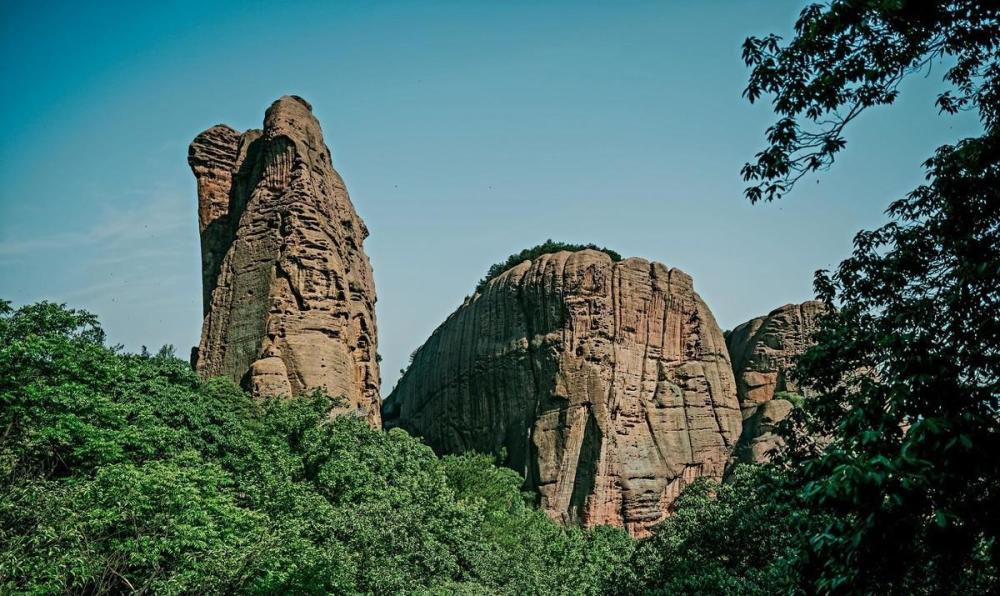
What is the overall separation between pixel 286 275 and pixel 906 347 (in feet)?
88.3

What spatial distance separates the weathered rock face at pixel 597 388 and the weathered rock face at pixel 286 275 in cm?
833

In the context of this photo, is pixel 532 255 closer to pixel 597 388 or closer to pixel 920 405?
pixel 597 388

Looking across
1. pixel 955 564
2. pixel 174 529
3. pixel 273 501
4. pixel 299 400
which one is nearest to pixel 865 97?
pixel 955 564

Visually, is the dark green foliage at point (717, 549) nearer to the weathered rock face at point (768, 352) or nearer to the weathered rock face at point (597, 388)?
the weathered rock face at point (597, 388)

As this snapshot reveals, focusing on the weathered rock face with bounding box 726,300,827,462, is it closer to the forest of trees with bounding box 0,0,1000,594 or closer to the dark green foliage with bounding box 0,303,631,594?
the forest of trees with bounding box 0,0,1000,594

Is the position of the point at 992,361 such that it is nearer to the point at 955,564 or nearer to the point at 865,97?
the point at 955,564

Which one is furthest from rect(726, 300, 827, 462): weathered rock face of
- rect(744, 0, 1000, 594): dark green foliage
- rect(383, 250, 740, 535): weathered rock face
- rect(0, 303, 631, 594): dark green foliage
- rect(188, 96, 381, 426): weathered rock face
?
rect(744, 0, 1000, 594): dark green foliage

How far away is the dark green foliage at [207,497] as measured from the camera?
1634 centimetres

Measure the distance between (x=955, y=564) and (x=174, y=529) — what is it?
45.0 ft

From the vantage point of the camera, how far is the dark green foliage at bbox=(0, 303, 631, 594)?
1634 cm

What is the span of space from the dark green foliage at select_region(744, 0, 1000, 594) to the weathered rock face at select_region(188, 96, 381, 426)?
75.0ft

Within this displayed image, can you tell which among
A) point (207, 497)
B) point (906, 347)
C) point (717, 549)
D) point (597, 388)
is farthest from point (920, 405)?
point (597, 388)

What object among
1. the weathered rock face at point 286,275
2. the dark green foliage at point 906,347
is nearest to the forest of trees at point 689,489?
the dark green foliage at point 906,347

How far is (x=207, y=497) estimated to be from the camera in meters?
19.5
